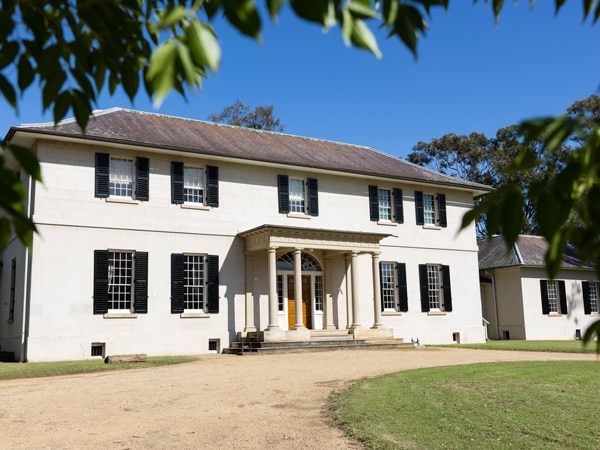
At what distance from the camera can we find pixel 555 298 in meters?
31.8

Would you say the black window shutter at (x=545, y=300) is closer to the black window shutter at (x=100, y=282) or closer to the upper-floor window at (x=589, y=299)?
→ the upper-floor window at (x=589, y=299)

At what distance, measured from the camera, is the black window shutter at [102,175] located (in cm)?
2075

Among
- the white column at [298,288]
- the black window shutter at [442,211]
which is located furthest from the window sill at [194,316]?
the black window shutter at [442,211]

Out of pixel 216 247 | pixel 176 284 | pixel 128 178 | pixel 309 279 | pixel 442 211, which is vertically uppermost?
pixel 128 178

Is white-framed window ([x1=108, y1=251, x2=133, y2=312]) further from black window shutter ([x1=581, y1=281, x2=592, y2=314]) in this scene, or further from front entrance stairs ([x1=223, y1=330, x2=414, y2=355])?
black window shutter ([x1=581, y1=281, x2=592, y2=314])

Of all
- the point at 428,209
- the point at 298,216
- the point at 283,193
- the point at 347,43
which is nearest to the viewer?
the point at 347,43

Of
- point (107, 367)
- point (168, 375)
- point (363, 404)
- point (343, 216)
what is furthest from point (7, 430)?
point (343, 216)

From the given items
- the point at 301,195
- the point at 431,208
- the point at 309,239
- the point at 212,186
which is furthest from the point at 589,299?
the point at 212,186

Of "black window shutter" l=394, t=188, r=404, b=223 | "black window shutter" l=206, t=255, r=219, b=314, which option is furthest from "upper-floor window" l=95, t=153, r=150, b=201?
"black window shutter" l=394, t=188, r=404, b=223

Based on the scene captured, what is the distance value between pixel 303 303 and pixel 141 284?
6.59 m

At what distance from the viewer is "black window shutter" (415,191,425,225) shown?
27328 mm

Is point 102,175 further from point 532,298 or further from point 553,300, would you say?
point 553,300

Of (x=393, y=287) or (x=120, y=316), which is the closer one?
(x=120, y=316)

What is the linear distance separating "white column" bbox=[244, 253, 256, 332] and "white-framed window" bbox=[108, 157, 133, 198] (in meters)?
4.78
